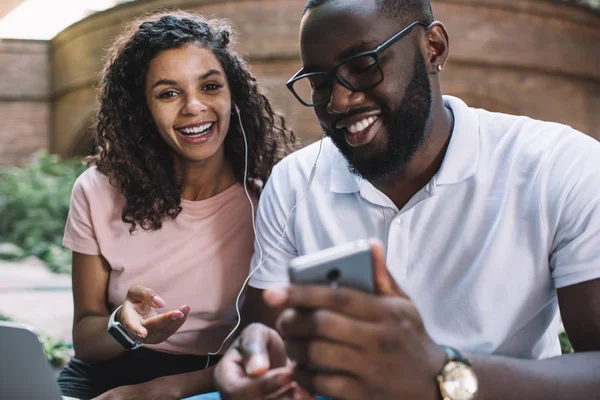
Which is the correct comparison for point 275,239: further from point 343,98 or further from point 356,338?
point 356,338

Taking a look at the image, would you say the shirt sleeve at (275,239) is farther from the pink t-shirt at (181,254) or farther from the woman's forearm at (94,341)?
the woman's forearm at (94,341)

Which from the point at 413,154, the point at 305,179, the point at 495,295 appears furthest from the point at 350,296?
the point at 305,179

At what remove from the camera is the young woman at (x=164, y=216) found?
253 cm

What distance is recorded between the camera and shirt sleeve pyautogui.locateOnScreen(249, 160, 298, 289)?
7.02 feet

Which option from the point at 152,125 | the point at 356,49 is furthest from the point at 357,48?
the point at 152,125

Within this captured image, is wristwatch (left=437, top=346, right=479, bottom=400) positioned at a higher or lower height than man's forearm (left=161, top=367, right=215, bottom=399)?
higher

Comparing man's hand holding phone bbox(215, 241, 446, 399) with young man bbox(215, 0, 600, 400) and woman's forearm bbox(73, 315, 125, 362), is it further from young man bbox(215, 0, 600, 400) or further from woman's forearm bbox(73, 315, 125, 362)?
woman's forearm bbox(73, 315, 125, 362)

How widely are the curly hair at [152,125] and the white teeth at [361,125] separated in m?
0.93

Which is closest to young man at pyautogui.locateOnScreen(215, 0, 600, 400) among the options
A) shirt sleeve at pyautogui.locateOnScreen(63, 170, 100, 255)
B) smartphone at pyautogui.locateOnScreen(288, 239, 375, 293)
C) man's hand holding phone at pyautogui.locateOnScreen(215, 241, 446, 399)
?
man's hand holding phone at pyautogui.locateOnScreen(215, 241, 446, 399)

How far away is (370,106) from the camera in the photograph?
1862 millimetres

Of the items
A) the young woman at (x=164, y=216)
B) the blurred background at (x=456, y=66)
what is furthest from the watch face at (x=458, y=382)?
the blurred background at (x=456, y=66)

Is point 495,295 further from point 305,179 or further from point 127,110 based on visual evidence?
point 127,110

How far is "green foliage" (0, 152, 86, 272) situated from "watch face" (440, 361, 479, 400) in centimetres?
777

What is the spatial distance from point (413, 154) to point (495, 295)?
1.54 ft
